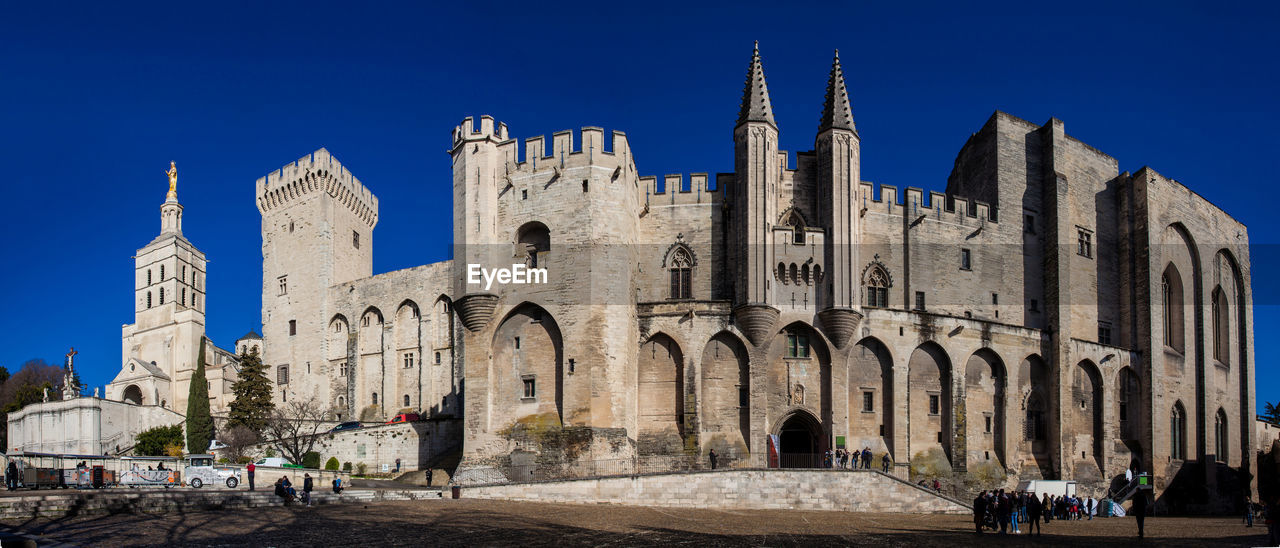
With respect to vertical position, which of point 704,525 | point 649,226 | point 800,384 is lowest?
point 704,525

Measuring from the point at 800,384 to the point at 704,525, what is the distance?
14757mm

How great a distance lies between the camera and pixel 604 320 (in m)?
37.1

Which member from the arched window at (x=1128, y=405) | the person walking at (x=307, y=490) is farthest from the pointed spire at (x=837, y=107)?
the person walking at (x=307, y=490)

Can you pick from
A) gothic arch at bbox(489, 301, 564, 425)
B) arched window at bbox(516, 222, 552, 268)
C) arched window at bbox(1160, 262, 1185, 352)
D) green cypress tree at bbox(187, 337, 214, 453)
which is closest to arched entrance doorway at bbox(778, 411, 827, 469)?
gothic arch at bbox(489, 301, 564, 425)

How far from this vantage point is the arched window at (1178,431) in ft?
163

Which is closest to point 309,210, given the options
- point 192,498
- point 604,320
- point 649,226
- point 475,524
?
point 649,226

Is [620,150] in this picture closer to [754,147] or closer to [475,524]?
[754,147]

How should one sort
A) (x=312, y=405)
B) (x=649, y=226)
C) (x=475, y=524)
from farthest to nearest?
1. (x=312, y=405)
2. (x=649, y=226)
3. (x=475, y=524)

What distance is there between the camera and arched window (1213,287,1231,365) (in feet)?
182

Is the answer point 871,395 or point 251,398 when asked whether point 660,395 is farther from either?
point 251,398

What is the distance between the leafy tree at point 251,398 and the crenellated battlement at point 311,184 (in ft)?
34.7

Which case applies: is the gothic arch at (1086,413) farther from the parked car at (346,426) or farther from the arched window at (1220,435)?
the parked car at (346,426)

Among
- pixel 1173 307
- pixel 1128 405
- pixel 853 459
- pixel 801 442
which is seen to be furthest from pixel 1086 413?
pixel 801 442

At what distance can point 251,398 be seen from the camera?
53.0 m
